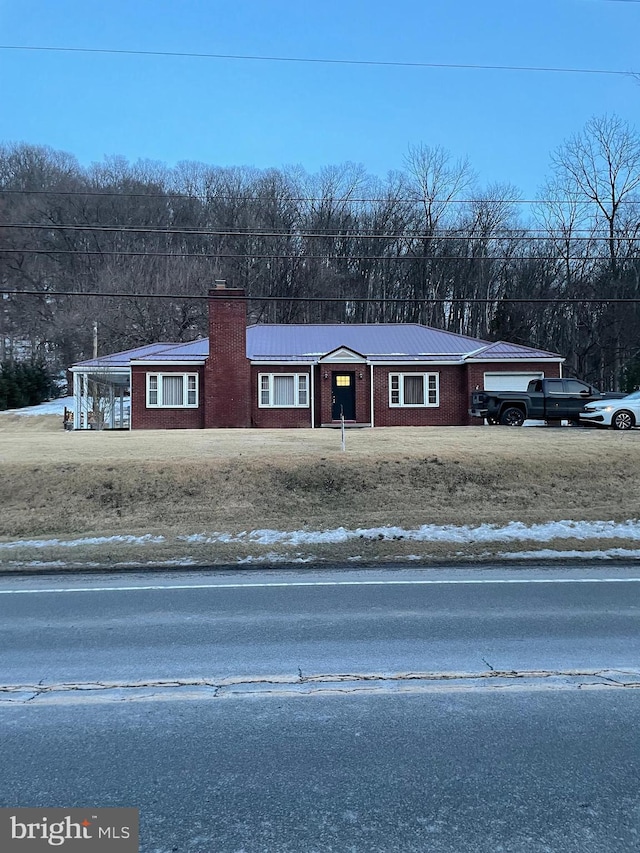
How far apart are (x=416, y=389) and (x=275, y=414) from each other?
704 centimetres

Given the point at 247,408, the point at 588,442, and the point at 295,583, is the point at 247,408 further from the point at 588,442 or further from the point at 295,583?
the point at 295,583

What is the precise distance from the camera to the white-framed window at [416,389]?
30188 millimetres

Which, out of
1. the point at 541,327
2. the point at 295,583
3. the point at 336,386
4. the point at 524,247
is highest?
the point at 524,247

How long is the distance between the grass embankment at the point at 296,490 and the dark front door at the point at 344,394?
38.7 feet

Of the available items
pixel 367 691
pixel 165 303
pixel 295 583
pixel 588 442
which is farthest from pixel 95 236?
pixel 367 691

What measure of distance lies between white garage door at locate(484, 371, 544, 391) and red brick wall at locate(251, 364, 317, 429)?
869cm

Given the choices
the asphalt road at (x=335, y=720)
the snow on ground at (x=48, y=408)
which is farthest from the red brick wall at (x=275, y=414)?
the asphalt road at (x=335, y=720)

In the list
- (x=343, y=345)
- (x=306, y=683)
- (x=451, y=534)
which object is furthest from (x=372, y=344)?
(x=306, y=683)

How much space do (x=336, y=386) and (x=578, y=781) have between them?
2685 cm

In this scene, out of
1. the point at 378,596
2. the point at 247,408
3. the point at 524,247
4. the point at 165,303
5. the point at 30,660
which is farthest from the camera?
the point at 524,247

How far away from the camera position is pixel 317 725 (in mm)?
3936

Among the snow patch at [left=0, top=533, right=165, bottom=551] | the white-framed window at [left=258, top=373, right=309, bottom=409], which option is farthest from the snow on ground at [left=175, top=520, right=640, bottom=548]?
the white-framed window at [left=258, top=373, right=309, bottom=409]

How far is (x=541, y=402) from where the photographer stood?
23.6m

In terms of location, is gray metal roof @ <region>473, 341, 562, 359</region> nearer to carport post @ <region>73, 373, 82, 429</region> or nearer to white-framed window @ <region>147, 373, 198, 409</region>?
white-framed window @ <region>147, 373, 198, 409</region>
